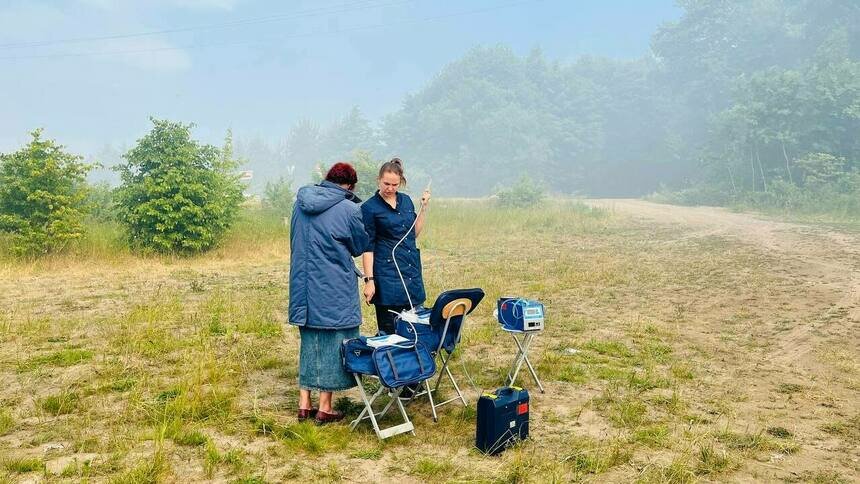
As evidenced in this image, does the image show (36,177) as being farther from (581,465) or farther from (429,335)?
(581,465)

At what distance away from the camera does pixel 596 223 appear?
77.2 ft

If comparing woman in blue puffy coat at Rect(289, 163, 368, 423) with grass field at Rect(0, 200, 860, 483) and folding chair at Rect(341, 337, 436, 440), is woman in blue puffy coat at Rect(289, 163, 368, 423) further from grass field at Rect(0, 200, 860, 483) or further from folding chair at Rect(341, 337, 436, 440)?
grass field at Rect(0, 200, 860, 483)

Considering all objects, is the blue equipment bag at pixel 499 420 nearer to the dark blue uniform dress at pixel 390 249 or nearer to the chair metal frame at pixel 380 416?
the chair metal frame at pixel 380 416

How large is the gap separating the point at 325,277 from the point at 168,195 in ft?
35.7

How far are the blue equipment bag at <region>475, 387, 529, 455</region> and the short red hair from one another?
1.90m

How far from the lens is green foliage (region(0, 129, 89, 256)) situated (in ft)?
40.5

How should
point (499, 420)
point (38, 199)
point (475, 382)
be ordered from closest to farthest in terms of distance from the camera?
point (499, 420) → point (475, 382) → point (38, 199)

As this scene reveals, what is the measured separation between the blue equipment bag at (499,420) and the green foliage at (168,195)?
11.4 metres

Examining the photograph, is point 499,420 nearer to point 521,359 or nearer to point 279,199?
point 521,359

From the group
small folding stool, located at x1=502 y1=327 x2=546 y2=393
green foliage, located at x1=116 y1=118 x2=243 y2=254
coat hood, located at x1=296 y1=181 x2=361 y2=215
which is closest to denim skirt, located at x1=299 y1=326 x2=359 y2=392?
coat hood, located at x1=296 y1=181 x2=361 y2=215

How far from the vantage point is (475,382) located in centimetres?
570

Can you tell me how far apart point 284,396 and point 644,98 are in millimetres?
62977

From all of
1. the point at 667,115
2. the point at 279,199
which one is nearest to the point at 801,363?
the point at 279,199

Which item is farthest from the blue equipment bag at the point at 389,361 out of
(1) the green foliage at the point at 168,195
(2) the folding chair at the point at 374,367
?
(1) the green foliage at the point at 168,195
